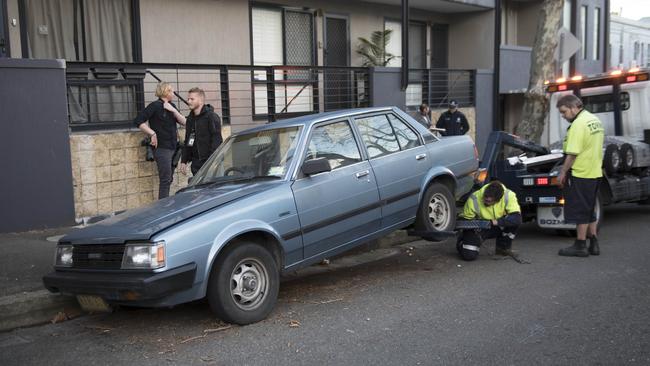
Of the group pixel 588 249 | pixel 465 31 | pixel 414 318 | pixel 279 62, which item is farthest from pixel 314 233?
pixel 465 31

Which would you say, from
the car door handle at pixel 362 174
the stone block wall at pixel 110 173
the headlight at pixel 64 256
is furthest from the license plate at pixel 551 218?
the headlight at pixel 64 256

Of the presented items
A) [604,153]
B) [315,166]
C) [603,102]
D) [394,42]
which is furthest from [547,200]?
[394,42]

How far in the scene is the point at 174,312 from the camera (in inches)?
220

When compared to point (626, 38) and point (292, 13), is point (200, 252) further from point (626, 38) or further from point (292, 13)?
point (626, 38)

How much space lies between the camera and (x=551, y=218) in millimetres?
8023

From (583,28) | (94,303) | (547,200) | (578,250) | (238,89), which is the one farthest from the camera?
(583,28)

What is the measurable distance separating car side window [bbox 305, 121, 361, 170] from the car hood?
668mm

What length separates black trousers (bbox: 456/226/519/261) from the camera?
7.00 meters

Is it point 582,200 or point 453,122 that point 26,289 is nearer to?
point 582,200

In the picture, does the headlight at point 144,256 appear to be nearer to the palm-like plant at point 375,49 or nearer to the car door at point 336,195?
the car door at point 336,195

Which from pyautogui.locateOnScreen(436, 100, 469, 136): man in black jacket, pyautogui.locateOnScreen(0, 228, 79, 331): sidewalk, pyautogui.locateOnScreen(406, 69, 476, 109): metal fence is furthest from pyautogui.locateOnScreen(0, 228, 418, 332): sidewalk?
pyautogui.locateOnScreen(406, 69, 476, 109): metal fence

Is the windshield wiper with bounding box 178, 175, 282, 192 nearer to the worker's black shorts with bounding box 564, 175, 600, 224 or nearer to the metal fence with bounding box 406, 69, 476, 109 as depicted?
the worker's black shorts with bounding box 564, 175, 600, 224

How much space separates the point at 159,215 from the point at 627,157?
6426 mm

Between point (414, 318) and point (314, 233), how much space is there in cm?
114
